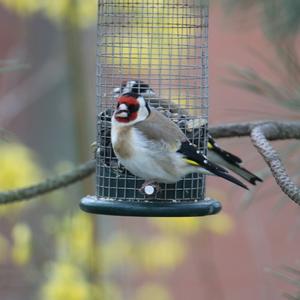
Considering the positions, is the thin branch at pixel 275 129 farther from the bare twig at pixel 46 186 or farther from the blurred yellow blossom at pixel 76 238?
the blurred yellow blossom at pixel 76 238

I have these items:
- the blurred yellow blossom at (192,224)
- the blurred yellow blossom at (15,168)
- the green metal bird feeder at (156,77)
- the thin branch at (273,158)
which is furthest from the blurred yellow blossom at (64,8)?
the thin branch at (273,158)

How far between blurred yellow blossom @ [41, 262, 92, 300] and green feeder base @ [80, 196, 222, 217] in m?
1.09

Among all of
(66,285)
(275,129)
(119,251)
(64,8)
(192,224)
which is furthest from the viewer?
(119,251)

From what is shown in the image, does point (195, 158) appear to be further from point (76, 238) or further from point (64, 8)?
point (64, 8)

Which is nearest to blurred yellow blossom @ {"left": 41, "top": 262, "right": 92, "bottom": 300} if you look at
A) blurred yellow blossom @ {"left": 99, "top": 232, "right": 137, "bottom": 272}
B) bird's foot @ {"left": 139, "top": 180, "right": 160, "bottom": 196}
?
blurred yellow blossom @ {"left": 99, "top": 232, "right": 137, "bottom": 272}

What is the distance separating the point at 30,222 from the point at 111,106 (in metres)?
3.11

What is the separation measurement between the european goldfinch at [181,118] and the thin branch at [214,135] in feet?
0.38

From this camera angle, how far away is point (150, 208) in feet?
11.4

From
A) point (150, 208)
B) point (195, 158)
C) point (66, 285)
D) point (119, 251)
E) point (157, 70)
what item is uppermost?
point (157, 70)

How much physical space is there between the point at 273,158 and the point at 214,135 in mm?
978

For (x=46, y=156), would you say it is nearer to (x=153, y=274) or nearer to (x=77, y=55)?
(x=153, y=274)

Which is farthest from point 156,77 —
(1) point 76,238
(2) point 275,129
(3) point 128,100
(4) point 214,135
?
(1) point 76,238

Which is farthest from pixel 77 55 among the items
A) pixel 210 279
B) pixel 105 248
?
pixel 210 279

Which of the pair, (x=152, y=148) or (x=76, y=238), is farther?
(x=76, y=238)
